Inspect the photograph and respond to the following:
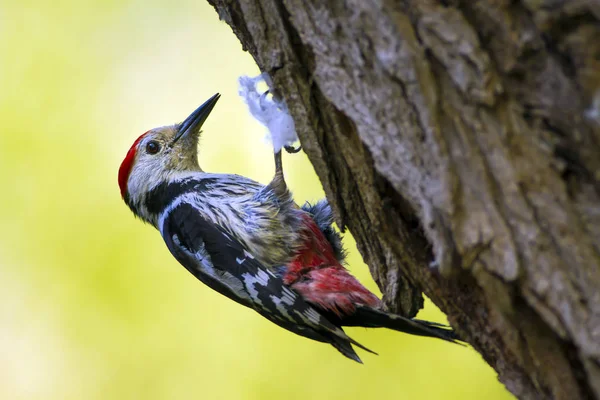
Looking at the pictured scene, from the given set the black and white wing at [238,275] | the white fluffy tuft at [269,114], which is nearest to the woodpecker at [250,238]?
the black and white wing at [238,275]

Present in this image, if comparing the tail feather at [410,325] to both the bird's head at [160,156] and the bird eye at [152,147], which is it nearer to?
the bird's head at [160,156]

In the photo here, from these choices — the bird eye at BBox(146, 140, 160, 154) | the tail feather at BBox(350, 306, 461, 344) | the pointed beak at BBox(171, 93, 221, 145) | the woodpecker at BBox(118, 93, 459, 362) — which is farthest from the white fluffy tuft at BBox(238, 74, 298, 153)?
the bird eye at BBox(146, 140, 160, 154)

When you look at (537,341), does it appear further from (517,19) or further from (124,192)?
(124,192)

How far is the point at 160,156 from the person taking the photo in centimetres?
368

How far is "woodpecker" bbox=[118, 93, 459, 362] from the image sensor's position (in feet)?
9.30

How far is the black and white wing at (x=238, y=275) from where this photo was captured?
2826mm

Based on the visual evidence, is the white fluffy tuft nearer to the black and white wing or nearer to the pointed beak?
the black and white wing

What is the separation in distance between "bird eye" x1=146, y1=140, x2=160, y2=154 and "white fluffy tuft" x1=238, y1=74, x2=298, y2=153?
3.87ft

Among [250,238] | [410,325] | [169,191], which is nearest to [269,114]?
[250,238]

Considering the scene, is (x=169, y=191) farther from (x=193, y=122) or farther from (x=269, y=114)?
(x=269, y=114)

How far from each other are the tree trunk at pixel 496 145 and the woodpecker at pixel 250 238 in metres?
1.06

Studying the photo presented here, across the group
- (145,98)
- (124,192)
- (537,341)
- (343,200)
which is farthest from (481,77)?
(145,98)

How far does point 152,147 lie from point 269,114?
136 centimetres

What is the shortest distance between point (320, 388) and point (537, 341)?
2.71 metres
